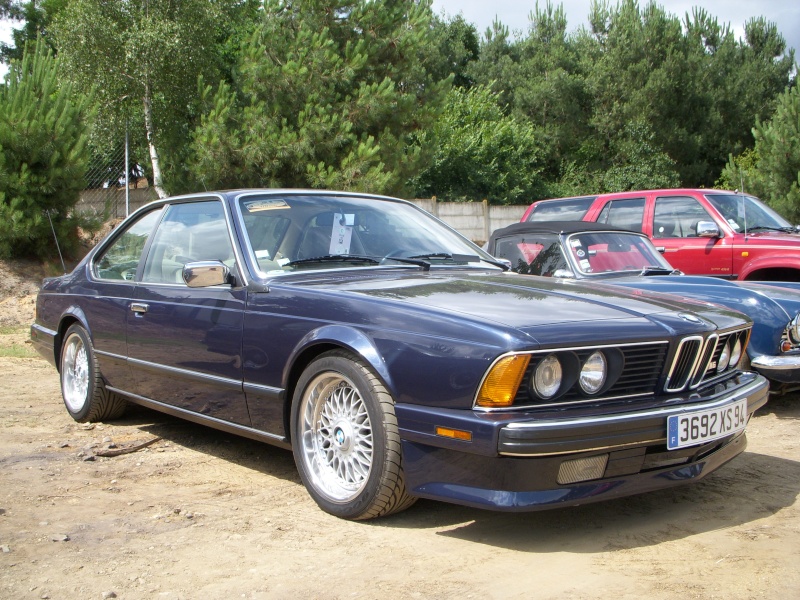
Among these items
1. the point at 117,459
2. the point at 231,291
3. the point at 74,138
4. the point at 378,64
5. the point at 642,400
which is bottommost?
the point at 117,459

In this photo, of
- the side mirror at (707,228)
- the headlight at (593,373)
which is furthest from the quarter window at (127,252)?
the side mirror at (707,228)

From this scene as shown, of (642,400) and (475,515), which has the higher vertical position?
(642,400)

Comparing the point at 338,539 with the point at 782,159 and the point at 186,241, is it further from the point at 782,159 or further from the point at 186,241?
the point at 782,159

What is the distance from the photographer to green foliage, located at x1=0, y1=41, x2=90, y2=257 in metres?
12.2

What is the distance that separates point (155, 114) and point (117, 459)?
655 inches

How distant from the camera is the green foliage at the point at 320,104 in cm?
1659

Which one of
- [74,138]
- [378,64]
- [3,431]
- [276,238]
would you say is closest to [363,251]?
[276,238]

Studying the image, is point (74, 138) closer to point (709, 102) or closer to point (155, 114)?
point (155, 114)

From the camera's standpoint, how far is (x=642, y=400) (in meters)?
3.30

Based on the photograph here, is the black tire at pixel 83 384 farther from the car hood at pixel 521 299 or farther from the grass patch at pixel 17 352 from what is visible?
the grass patch at pixel 17 352

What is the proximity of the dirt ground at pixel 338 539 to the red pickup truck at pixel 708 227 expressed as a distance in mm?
3933

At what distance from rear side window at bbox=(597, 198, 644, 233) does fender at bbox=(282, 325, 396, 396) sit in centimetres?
608

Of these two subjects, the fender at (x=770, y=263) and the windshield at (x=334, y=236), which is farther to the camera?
the fender at (x=770, y=263)

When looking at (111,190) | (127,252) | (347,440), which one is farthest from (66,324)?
(111,190)
